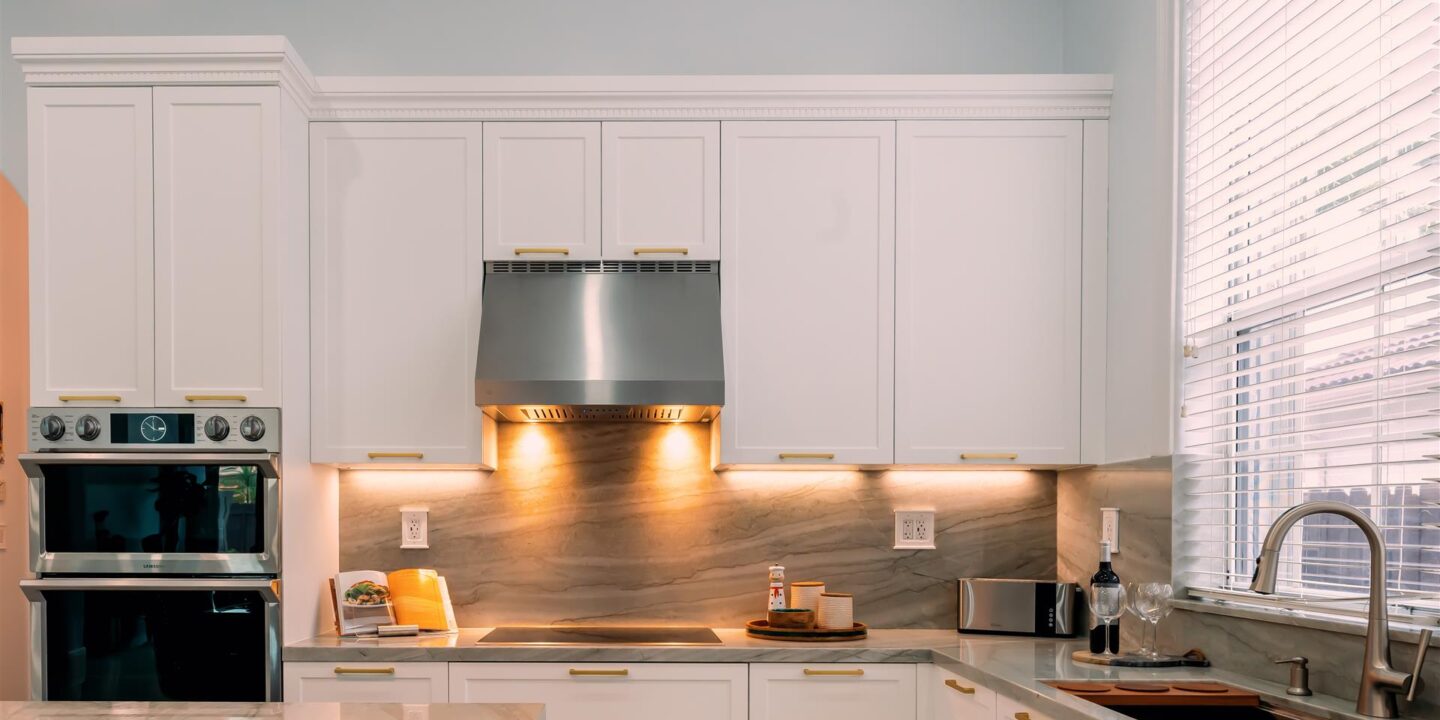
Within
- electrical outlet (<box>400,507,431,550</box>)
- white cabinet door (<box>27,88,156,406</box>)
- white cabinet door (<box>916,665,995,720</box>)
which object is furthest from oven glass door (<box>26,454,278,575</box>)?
white cabinet door (<box>916,665,995,720</box>)

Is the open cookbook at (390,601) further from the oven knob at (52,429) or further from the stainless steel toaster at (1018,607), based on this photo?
the stainless steel toaster at (1018,607)

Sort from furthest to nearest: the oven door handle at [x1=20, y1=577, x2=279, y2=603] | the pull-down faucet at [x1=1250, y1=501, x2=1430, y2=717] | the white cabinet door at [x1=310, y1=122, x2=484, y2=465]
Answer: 1. the white cabinet door at [x1=310, y1=122, x2=484, y2=465]
2. the oven door handle at [x1=20, y1=577, x2=279, y2=603]
3. the pull-down faucet at [x1=1250, y1=501, x2=1430, y2=717]

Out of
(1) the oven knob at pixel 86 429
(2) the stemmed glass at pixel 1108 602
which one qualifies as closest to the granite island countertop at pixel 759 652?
(2) the stemmed glass at pixel 1108 602

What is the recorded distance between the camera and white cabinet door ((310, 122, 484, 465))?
138 inches

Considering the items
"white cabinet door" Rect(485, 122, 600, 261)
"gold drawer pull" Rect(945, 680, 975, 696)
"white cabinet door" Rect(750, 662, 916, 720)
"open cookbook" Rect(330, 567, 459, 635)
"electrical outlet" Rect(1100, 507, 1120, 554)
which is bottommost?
"white cabinet door" Rect(750, 662, 916, 720)

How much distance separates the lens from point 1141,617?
291 cm

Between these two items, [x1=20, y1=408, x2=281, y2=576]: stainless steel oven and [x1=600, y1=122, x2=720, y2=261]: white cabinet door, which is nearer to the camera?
[x1=20, y1=408, x2=281, y2=576]: stainless steel oven

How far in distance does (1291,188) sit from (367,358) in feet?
8.18

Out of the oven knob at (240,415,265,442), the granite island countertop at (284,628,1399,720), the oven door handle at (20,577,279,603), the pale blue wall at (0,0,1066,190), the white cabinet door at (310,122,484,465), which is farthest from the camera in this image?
the pale blue wall at (0,0,1066,190)

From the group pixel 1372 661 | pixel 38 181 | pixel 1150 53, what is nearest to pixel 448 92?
pixel 38 181

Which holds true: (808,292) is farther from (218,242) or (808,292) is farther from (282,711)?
(282,711)

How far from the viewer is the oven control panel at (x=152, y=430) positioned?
10.5 ft

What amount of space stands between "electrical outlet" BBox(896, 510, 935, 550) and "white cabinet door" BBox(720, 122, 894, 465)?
37cm

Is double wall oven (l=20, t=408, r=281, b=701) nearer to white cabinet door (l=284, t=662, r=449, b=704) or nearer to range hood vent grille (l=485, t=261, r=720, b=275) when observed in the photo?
white cabinet door (l=284, t=662, r=449, b=704)
